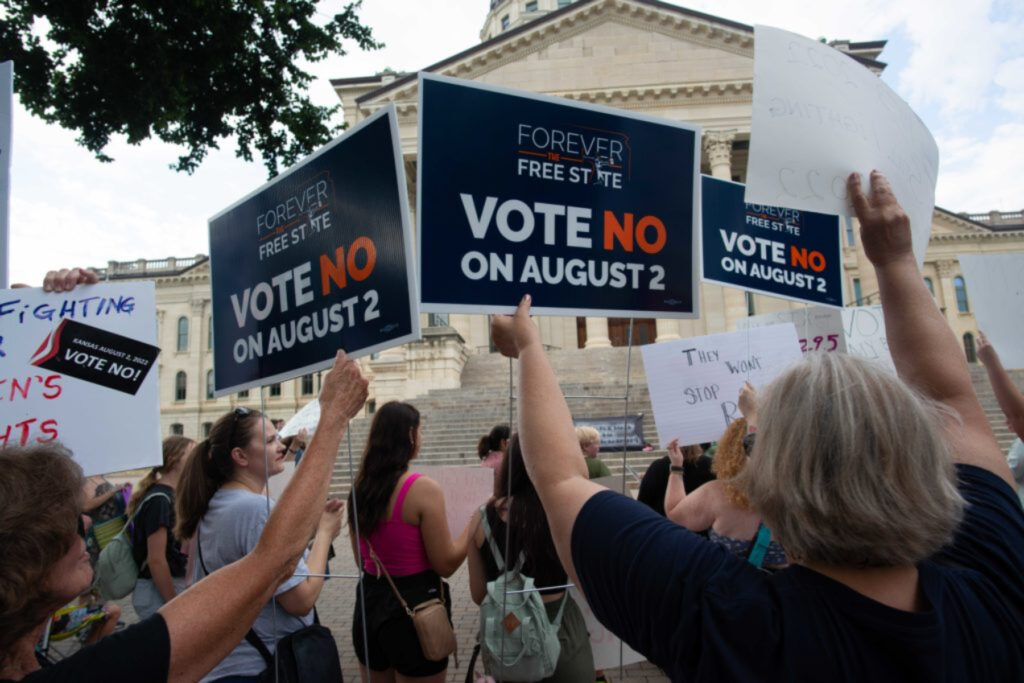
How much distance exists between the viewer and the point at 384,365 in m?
23.6

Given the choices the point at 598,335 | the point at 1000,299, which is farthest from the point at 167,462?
the point at 598,335

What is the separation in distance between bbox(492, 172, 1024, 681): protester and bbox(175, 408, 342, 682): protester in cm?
149

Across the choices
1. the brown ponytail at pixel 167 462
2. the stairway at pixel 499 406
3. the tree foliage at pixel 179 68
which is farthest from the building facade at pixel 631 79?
the brown ponytail at pixel 167 462

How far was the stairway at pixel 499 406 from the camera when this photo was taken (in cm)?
1470

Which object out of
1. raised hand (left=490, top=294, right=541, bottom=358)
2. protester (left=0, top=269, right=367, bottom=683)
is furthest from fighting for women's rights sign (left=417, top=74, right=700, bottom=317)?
protester (left=0, top=269, right=367, bottom=683)

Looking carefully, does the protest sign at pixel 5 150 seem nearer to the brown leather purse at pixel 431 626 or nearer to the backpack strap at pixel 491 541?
the brown leather purse at pixel 431 626

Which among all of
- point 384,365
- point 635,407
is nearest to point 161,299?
point 384,365

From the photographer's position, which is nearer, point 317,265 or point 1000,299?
point 317,265

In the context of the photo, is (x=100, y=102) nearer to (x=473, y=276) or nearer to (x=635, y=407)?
(x=473, y=276)

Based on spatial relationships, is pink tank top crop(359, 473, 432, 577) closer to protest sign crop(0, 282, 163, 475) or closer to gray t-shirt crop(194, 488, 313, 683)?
gray t-shirt crop(194, 488, 313, 683)

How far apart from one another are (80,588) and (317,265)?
1.28m

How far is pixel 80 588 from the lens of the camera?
1.41 m

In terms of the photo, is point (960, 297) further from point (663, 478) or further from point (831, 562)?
point (831, 562)

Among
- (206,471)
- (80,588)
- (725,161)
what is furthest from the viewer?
(725,161)
